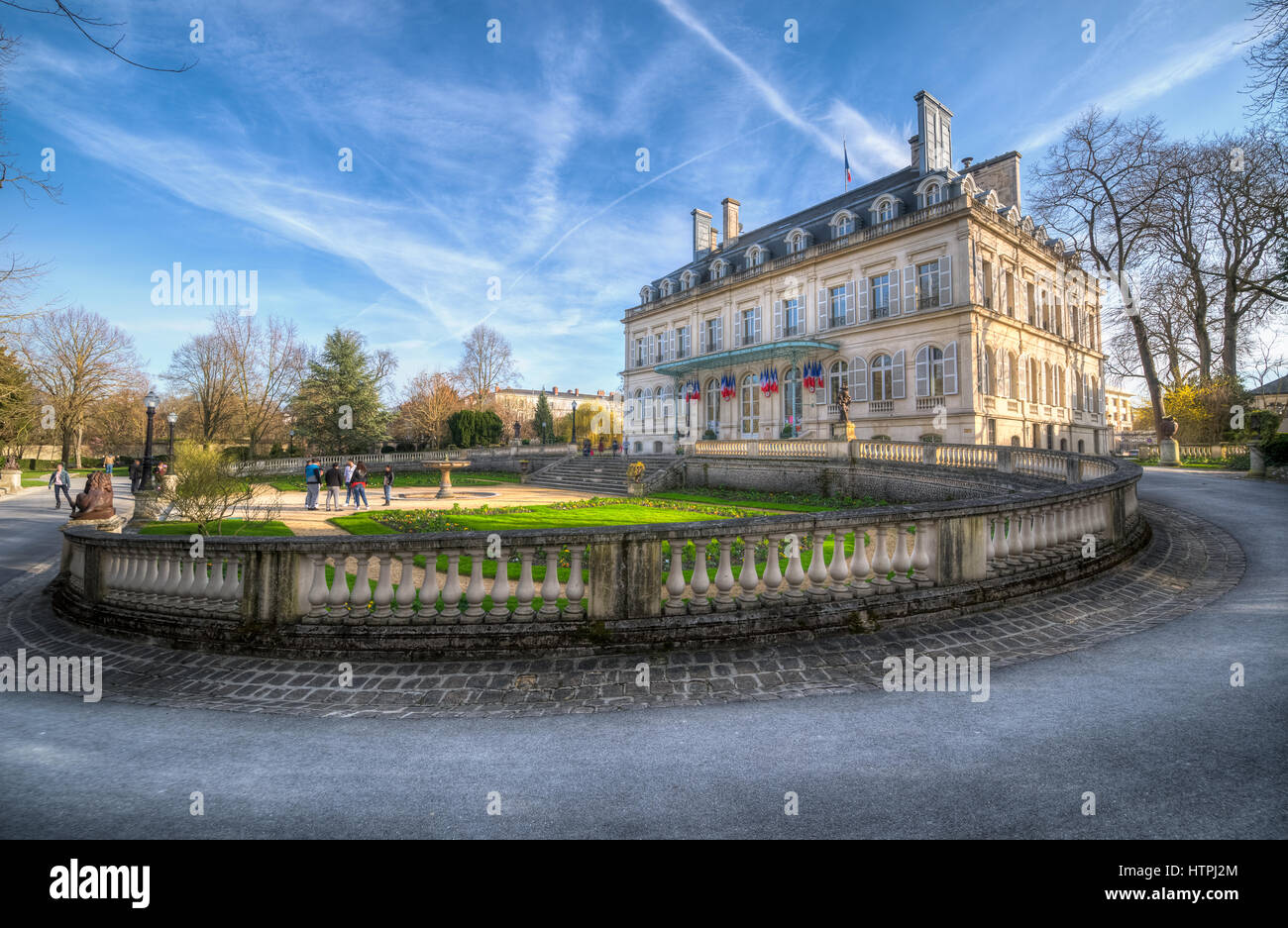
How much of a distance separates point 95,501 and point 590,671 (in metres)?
14.2

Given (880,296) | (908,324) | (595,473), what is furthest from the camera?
(595,473)

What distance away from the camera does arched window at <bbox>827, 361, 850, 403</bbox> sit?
96.6 feet

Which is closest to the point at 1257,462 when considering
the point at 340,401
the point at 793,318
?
the point at 793,318

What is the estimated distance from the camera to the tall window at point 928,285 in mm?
26125

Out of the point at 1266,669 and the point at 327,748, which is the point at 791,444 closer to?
the point at 1266,669

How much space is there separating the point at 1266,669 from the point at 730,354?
29.5 meters

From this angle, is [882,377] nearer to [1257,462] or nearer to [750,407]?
[750,407]

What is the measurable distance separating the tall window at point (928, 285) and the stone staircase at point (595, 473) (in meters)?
14.6

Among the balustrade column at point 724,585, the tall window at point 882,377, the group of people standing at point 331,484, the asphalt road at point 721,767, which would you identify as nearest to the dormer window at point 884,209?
the tall window at point 882,377

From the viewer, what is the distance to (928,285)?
86.8 feet

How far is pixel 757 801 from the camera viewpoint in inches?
100

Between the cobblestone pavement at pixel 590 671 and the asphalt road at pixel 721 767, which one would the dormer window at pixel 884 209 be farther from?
the asphalt road at pixel 721 767

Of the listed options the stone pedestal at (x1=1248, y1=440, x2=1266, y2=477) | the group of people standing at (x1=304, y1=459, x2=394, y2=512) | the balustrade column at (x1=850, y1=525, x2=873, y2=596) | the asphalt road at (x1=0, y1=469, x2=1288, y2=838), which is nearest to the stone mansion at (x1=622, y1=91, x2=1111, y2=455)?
the stone pedestal at (x1=1248, y1=440, x2=1266, y2=477)

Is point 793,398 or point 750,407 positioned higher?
point 793,398
